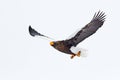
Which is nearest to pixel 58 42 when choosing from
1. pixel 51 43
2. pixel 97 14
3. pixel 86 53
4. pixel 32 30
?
pixel 51 43

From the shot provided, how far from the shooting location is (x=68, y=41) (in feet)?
18.2

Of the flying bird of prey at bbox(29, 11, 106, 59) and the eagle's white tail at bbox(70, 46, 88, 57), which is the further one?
the flying bird of prey at bbox(29, 11, 106, 59)

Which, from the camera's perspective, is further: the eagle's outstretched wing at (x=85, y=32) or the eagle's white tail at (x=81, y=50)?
the eagle's outstretched wing at (x=85, y=32)

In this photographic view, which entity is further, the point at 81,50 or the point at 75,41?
the point at 75,41

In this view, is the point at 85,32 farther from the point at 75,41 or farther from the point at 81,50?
the point at 81,50

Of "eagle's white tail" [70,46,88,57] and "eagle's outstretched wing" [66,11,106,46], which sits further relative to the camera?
"eagle's outstretched wing" [66,11,106,46]

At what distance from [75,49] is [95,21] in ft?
2.62

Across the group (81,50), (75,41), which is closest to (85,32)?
(75,41)

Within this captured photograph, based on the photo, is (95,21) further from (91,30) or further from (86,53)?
(86,53)

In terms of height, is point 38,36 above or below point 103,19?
below

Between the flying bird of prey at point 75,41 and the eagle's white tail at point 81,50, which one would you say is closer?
the eagle's white tail at point 81,50

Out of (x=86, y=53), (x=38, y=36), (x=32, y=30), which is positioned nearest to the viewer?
(x=86, y=53)

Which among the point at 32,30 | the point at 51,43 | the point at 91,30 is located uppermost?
the point at 91,30

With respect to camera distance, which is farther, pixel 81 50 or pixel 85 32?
pixel 85 32
